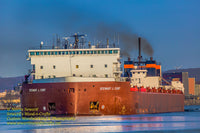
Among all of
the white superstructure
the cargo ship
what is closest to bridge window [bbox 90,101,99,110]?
the cargo ship

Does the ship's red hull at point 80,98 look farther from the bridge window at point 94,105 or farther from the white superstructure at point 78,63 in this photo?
the white superstructure at point 78,63

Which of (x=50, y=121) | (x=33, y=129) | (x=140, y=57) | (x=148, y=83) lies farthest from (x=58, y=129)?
(x=140, y=57)

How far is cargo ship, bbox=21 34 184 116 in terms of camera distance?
166 ft

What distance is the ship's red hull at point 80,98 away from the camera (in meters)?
50.4

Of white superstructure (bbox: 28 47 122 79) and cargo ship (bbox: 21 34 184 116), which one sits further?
white superstructure (bbox: 28 47 122 79)

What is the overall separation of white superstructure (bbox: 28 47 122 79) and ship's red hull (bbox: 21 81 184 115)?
9.33 feet

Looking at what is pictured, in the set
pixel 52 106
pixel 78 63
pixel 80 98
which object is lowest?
pixel 52 106

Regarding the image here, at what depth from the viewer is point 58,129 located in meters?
39.3

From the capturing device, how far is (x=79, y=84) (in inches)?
1987

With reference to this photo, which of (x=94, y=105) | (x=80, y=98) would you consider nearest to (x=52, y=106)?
(x=80, y=98)

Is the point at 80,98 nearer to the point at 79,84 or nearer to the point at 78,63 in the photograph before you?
the point at 79,84

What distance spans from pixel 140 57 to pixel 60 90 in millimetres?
61049

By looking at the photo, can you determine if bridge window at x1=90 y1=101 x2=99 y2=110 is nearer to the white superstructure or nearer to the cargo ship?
the cargo ship

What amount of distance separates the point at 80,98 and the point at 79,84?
146 centimetres
